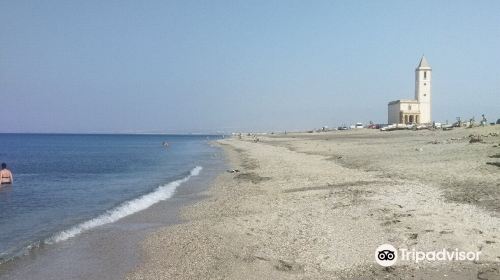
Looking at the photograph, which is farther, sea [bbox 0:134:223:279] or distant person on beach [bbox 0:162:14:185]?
distant person on beach [bbox 0:162:14:185]

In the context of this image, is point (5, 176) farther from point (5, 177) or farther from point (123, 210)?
point (123, 210)

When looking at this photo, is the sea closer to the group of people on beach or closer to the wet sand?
the wet sand

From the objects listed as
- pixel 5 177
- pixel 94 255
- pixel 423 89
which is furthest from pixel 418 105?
pixel 94 255

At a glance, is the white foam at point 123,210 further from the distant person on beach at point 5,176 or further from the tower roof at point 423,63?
the tower roof at point 423,63

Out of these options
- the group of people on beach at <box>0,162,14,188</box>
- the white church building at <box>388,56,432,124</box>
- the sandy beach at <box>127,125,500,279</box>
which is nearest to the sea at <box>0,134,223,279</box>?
the group of people on beach at <box>0,162,14,188</box>

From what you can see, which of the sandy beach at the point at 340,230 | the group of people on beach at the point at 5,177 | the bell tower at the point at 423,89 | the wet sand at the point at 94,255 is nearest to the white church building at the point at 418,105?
the bell tower at the point at 423,89

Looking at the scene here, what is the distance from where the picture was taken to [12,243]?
1205cm

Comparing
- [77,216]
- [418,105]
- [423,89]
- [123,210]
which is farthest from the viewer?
[423,89]

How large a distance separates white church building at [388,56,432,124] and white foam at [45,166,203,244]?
7673cm

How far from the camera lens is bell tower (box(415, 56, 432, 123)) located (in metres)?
94.4

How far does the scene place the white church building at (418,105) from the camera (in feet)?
303

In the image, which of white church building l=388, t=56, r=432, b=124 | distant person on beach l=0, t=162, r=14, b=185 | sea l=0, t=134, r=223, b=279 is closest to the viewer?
sea l=0, t=134, r=223, b=279

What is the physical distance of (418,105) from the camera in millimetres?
93938

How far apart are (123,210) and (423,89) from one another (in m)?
91.4
